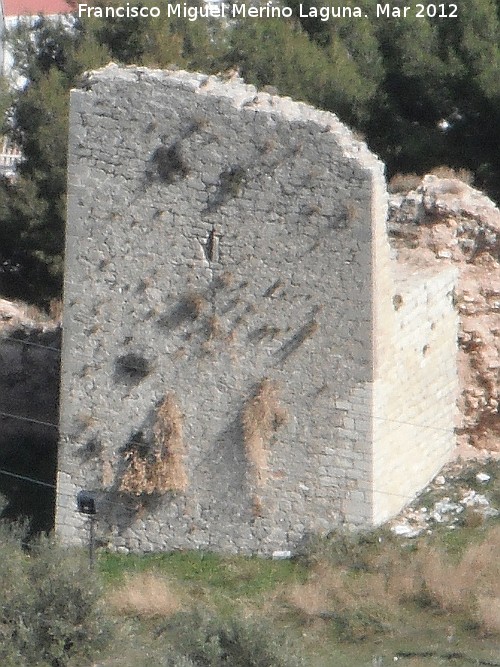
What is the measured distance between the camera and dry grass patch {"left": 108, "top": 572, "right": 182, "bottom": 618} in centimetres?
1482

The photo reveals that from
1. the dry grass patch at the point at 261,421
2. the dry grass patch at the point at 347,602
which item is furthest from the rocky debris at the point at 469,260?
the dry grass patch at the point at 347,602

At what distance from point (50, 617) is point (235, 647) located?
186cm

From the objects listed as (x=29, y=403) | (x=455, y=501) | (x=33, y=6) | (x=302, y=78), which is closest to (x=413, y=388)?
(x=455, y=501)

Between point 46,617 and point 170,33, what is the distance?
1242 centimetres

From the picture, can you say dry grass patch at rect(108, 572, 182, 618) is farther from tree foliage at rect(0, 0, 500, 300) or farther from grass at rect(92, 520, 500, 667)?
tree foliage at rect(0, 0, 500, 300)

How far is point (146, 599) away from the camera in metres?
14.9

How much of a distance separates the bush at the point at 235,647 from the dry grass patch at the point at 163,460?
3646 mm

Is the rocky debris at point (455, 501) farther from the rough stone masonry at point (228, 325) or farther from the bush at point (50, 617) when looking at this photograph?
the bush at point (50, 617)

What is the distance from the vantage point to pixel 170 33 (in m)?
23.8

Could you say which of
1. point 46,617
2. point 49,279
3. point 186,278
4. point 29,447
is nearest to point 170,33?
point 49,279

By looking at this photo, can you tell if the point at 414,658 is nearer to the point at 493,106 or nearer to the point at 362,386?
the point at 362,386

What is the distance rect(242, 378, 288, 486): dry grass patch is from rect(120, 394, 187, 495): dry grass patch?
0.71 metres

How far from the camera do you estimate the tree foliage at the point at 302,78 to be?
23.0 metres

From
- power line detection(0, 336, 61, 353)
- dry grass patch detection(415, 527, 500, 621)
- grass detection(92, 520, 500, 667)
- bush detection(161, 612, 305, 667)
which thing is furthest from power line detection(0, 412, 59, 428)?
bush detection(161, 612, 305, 667)
